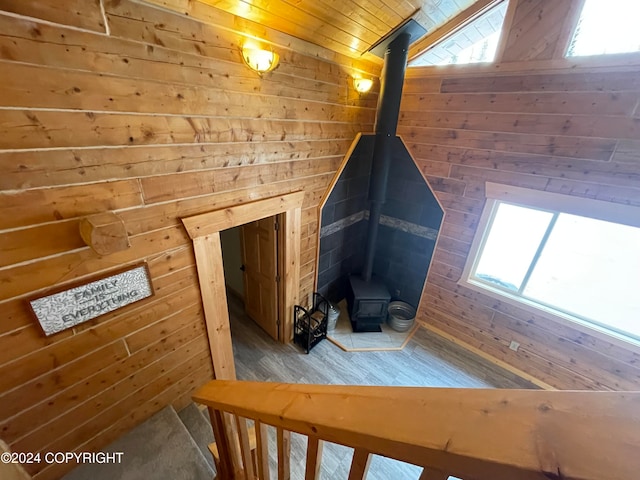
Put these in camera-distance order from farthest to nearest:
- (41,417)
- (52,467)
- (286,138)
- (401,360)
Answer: (401,360) < (286,138) < (52,467) < (41,417)

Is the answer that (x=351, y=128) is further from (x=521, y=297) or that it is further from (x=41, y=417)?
(x=41, y=417)

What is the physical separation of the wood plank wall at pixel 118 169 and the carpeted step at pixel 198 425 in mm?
210

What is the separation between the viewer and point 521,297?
119 inches

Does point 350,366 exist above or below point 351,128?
below

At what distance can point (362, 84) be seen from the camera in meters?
2.80

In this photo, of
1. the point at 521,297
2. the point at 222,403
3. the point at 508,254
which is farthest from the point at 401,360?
the point at 222,403

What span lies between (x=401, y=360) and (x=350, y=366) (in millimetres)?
676

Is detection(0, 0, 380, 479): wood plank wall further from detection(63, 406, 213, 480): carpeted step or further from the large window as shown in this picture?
the large window

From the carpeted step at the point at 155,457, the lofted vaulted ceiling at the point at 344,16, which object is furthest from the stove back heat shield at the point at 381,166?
the carpeted step at the point at 155,457

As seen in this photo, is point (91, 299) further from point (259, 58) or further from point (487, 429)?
point (487, 429)

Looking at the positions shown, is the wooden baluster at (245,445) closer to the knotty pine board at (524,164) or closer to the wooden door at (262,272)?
the wooden door at (262,272)

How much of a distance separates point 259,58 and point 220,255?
1.50m

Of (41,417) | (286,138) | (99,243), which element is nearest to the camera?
(99,243)

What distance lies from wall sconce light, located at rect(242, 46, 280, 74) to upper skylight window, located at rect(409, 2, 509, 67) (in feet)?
6.78
